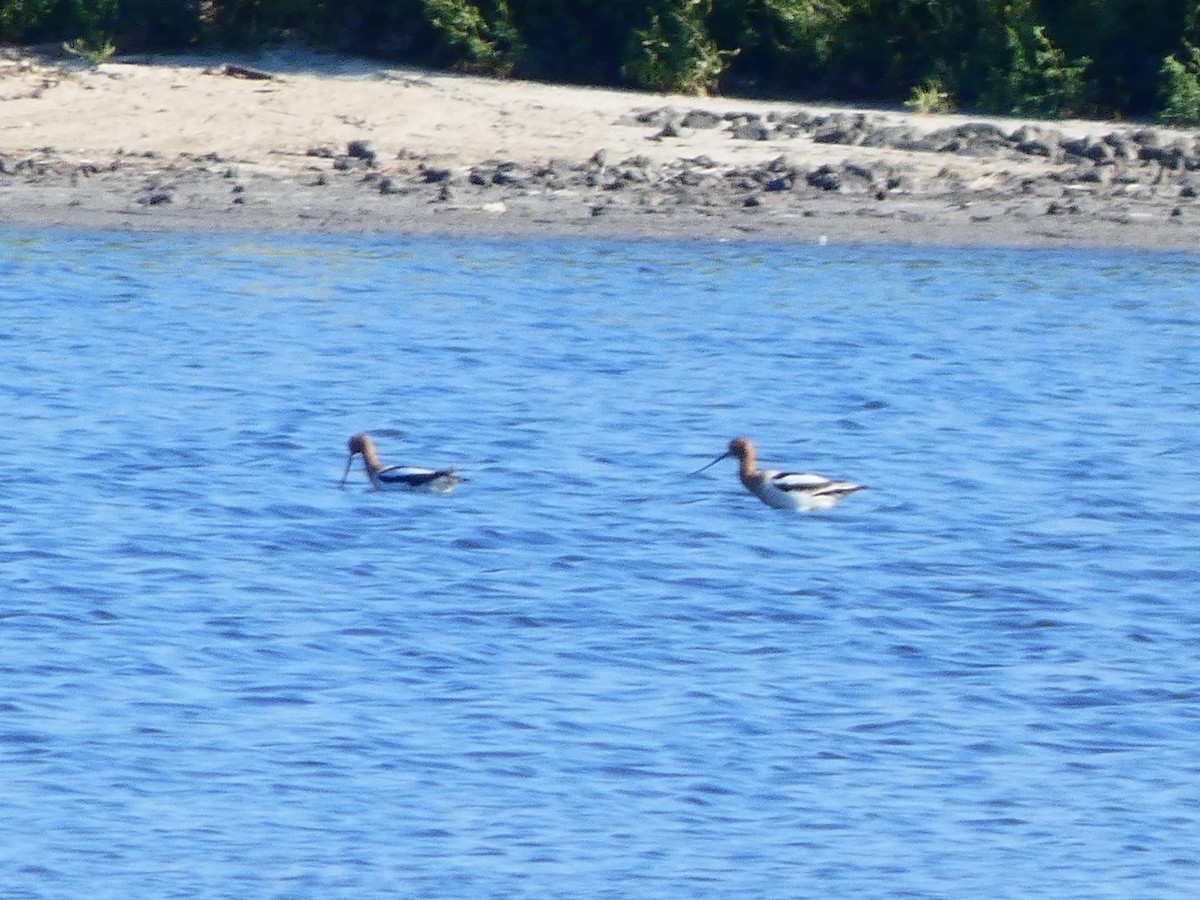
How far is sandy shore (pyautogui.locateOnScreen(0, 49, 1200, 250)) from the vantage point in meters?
18.9

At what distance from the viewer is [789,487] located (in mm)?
11258

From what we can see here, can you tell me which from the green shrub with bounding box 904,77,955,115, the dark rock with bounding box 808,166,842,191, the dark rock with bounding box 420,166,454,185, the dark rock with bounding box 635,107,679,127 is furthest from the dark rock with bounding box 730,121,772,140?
the dark rock with bounding box 420,166,454,185

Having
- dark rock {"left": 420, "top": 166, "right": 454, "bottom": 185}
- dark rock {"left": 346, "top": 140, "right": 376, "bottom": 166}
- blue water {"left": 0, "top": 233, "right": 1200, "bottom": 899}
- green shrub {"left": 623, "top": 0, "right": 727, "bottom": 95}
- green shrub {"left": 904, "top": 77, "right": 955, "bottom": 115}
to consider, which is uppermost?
green shrub {"left": 623, "top": 0, "right": 727, "bottom": 95}

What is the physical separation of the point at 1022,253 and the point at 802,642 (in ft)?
34.3

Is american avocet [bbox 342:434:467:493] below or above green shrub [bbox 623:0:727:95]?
below

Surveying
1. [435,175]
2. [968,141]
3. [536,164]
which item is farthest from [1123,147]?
[435,175]

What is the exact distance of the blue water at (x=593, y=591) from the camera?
6.90m

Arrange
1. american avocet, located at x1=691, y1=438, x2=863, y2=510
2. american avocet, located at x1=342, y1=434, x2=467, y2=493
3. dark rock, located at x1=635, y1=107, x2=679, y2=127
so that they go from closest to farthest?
1. american avocet, located at x1=691, y1=438, x2=863, y2=510
2. american avocet, located at x1=342, y1=434, x2=467, y2=493
3. dark rock, located at x1=635, y1=107, x2=679, y2=127

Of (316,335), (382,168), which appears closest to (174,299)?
(316,335)

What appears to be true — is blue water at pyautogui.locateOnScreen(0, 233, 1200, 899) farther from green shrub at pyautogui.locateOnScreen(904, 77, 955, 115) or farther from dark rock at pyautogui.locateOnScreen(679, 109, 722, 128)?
green shrub at pyautogui.locateOnScreen(904, 77, 955, 115)

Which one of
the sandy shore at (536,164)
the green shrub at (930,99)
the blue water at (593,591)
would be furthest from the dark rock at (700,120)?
the blue water at (593,591)

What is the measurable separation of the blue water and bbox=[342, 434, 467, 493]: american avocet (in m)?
0.11

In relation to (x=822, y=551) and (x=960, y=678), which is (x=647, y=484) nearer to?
(x=822, y=551)

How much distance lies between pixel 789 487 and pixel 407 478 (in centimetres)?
179
